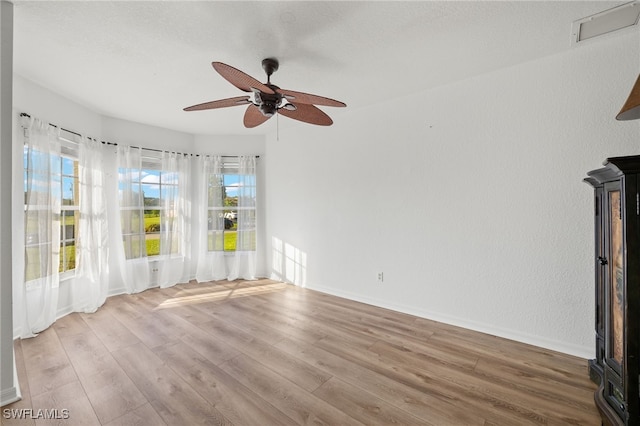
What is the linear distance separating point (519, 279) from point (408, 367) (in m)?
1.41

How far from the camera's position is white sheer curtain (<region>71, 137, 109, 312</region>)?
322cm

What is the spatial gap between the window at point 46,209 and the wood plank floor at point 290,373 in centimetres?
75

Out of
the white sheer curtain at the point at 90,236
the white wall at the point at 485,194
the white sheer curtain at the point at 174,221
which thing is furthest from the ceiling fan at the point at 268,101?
the white sheer curtain at the point at 174,221

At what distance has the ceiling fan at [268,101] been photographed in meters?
1.70

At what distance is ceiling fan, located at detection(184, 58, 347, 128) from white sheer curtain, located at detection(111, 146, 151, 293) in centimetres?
253

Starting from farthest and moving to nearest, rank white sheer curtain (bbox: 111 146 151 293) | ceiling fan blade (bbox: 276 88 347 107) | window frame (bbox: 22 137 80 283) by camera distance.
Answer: white sheer curtain (bbox: 111 146 151 293), window frame (bbox: 22 137 80 283), ceiling fan blade (bbox: 276 88 347 107)

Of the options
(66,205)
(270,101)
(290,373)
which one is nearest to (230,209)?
(66,205)

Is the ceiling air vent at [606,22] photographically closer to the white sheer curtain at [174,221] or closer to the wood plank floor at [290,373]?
the wood plank floor at [290,373]

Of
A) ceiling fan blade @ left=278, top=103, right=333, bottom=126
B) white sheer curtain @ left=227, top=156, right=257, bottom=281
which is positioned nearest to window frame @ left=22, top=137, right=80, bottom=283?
white sheer curtain @ left=227, top=156, right=257, bottom=281

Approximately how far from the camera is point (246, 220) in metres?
4.64

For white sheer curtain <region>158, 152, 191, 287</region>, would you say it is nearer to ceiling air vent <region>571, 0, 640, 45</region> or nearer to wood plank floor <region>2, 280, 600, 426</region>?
wood plank floor <region>2, 280, 600, 426</region>

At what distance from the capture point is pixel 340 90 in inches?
116

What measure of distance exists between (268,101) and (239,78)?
342mm

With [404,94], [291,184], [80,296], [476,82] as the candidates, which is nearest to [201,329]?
[80,296]
